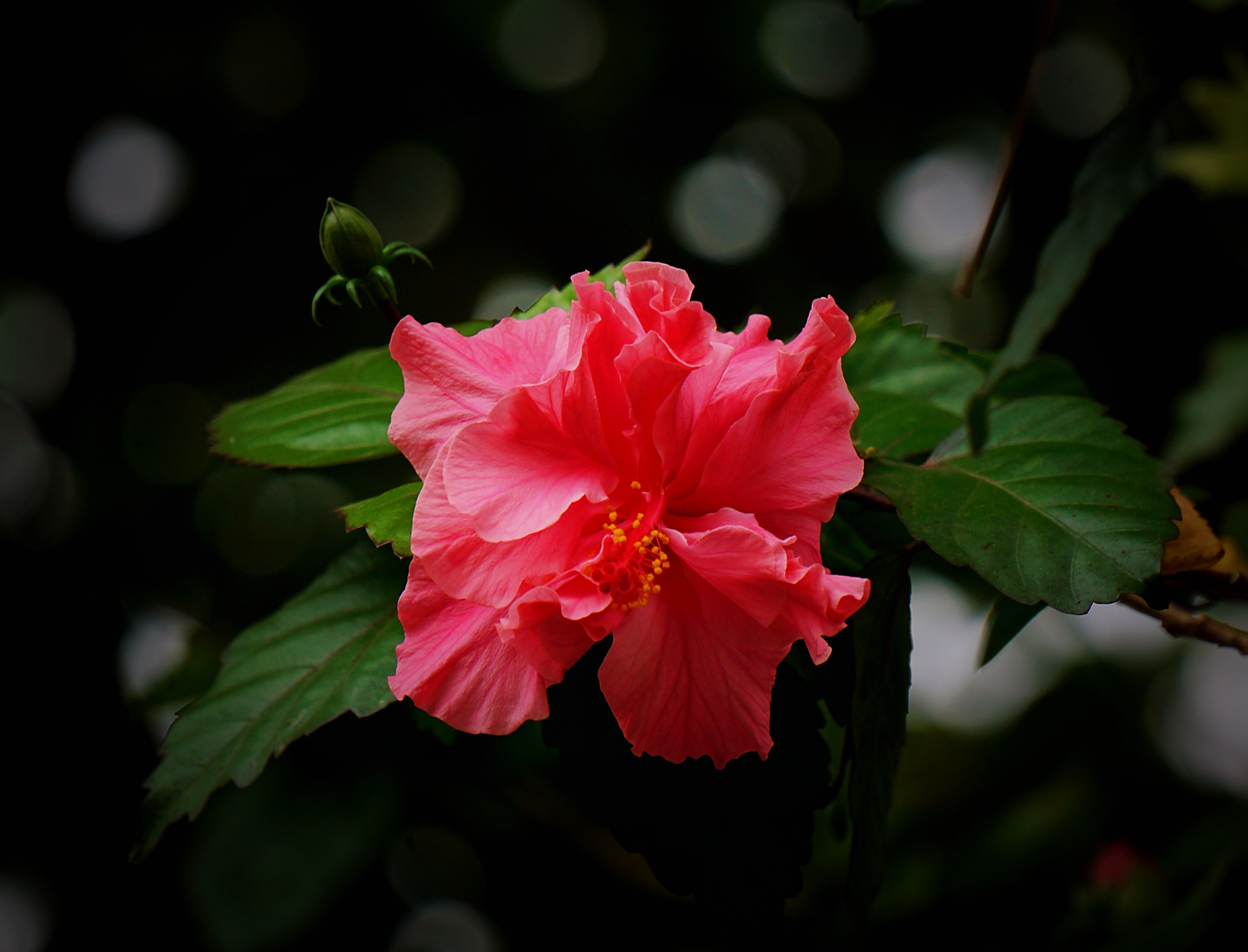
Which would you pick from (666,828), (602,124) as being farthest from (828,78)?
(666,828)

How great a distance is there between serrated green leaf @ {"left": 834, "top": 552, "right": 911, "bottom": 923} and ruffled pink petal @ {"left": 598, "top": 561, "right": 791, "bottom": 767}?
90 mm

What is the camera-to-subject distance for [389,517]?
1.64ft

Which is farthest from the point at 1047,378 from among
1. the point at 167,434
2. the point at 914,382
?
the point at 167,434

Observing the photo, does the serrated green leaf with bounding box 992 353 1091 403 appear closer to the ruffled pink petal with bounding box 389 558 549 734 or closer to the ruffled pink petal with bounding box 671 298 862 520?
the ruffled pink petal with bounding box 671 298 862 520

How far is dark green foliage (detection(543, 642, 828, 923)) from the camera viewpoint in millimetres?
518

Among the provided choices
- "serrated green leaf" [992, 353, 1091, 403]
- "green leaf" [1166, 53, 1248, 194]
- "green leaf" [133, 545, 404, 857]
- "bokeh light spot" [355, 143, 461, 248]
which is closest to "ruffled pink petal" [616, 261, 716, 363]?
"green leaf" [133, 545, 404, 857]

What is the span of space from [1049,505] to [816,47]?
98.3 inches

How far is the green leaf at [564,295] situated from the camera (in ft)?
2.00

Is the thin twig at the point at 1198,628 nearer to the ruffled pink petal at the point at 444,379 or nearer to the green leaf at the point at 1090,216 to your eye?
the green leaf at the point at 1090,216

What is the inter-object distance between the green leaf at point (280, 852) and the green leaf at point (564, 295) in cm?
101

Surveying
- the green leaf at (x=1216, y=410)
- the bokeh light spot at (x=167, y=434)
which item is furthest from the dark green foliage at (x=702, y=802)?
the bokeh light spot at (x=167, y=434)

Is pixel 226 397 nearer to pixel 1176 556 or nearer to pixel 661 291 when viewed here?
pixel 661 291

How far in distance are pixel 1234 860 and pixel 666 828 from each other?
1.47m

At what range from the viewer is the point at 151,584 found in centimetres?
182
